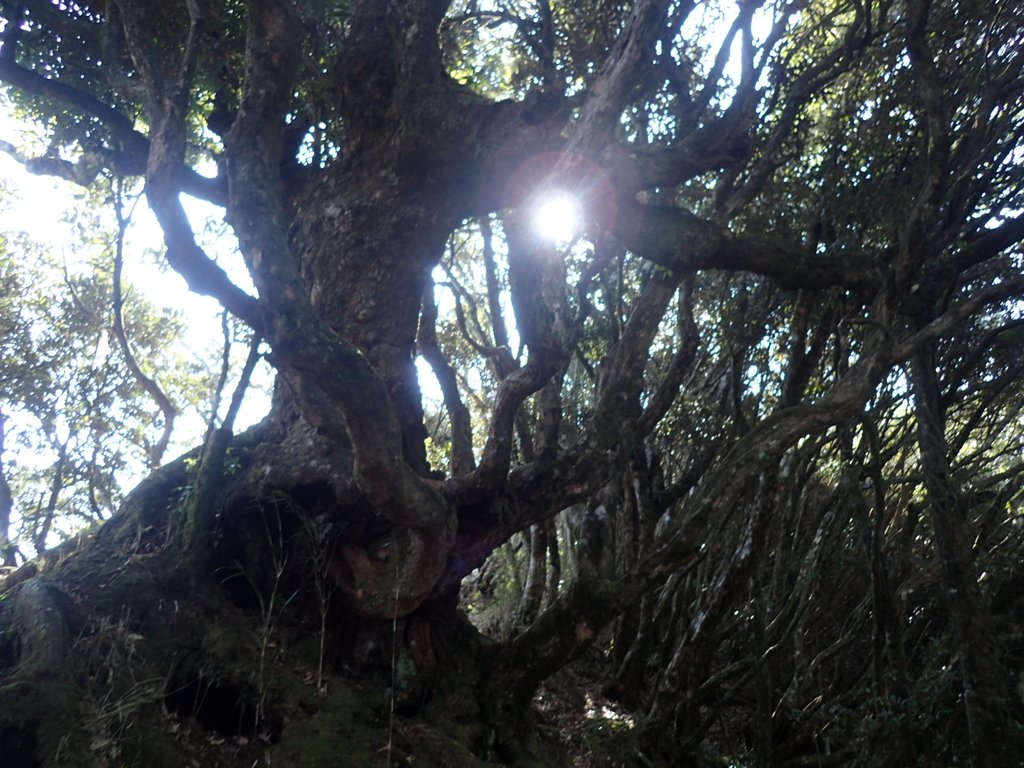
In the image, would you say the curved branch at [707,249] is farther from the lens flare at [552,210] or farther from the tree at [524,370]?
the lens flare at [552,210]

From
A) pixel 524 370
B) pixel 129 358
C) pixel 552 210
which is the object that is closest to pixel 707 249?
pixel 552 210

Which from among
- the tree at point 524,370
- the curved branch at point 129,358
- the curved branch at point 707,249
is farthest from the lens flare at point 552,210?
the curved branch at point 129,358

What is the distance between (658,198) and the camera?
8344 millimetres

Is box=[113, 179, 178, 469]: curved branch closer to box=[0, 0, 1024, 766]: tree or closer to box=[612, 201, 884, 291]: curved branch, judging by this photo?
box=[0, 0, 1024, 766]: tree

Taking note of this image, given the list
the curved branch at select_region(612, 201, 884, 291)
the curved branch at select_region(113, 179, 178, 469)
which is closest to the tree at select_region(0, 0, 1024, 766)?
the curved branch at select_region(612, 201, 884, 291)

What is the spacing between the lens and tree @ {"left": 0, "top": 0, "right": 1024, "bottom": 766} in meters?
4.70

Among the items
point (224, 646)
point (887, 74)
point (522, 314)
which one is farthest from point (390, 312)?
point (887, 74)

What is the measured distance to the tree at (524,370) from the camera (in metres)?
4.70

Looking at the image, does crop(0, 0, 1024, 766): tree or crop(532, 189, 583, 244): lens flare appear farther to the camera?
crop(532, 189, 583, 244): lens flare

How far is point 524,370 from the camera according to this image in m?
5.74

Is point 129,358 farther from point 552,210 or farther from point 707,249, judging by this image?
point 707,249

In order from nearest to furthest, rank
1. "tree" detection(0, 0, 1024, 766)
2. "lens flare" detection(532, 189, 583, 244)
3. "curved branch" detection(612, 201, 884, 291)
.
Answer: "tree" detection(0, 0, 1024, 766) < "lens flare" detection(532, 189, 583, 244) < "curved branch" detection(612, 201, 884, 291)

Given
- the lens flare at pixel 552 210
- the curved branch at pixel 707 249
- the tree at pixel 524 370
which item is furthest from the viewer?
the curved branch at pixel 707 249

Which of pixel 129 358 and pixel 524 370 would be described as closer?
pixel 524 370
